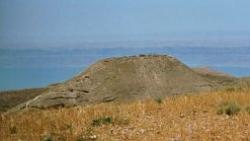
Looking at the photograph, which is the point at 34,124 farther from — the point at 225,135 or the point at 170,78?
the point at 170,78

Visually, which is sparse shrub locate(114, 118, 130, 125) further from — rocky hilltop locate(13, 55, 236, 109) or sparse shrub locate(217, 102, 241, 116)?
rocky hilltop locate(13, 55, 236, 109)

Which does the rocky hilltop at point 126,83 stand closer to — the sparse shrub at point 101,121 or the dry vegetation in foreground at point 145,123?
the dry vegetation in foreground at point 145,123

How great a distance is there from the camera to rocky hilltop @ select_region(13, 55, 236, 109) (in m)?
26.9

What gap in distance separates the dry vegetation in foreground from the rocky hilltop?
1061 centimetres

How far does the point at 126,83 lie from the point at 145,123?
14.9 m

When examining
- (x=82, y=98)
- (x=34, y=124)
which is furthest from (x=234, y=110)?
(x=82, y=98)

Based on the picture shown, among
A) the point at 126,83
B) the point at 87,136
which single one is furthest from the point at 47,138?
the point at 126,83

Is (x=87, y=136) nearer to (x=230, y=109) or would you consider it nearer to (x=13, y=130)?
(x=13, y=130)

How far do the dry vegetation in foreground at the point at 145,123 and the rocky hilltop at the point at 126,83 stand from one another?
10613mm

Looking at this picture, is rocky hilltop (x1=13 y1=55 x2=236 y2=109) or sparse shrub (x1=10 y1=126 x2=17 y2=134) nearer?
sparse shrub (x1=10 y1=126 x2=17 y2=134)

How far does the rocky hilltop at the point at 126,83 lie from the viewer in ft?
88.2

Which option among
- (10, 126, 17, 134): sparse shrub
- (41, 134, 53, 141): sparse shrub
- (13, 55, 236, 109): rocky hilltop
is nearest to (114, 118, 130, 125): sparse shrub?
(41, 134, 53, 141): sparse shrub

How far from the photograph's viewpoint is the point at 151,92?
92.0 ft

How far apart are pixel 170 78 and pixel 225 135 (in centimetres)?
1758
